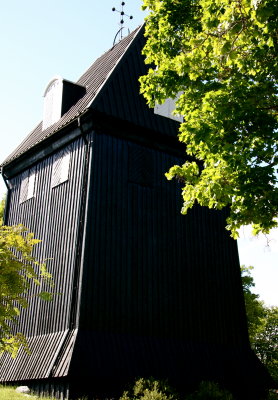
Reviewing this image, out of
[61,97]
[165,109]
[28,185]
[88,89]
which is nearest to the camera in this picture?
[88,89]

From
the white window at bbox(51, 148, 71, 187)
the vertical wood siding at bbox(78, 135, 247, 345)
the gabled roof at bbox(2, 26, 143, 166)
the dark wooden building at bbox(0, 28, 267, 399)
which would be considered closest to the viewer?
the dark wooden building at bbox(0, 28, 267, 399)

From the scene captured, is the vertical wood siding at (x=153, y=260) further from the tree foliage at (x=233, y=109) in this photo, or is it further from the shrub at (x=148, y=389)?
the tree foliage at (x=233, y=109)

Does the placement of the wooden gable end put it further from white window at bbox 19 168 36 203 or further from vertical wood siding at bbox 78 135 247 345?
white window at bbox 19 168 36 203

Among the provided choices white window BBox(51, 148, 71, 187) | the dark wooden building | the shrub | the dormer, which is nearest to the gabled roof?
the dark wooden building

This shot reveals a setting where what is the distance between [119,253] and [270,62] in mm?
8123

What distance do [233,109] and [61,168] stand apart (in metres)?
9.25

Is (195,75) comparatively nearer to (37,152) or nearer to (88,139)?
(88,139)

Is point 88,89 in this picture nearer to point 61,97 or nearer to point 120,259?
point 61,97

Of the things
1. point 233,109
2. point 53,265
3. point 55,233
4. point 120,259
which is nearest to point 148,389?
point 120,259

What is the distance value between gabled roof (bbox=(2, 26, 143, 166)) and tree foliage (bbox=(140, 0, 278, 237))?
6.32 m

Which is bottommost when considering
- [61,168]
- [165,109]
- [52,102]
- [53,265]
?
[53,265]

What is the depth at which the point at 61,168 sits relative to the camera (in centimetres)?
1845

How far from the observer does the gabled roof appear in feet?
59.9

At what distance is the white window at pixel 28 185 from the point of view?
20.2 meters
